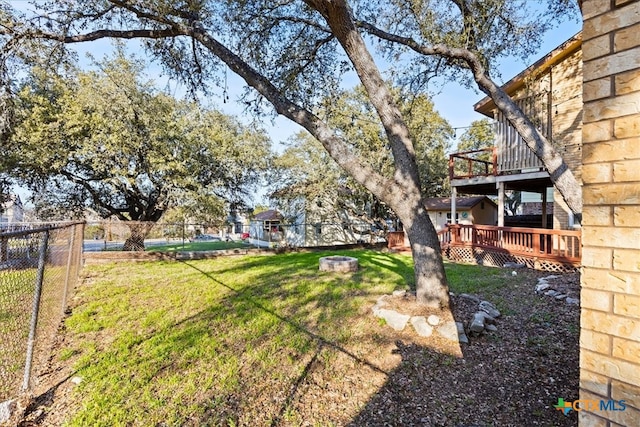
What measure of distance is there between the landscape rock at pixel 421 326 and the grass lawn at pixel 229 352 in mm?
214

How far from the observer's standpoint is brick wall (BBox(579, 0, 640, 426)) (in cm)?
134

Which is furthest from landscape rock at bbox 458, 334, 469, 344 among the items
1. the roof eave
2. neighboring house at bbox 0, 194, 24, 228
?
neighboring house at bbox 0, 194, 24, 228

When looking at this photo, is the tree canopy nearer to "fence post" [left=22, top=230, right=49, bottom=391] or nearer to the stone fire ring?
the stone fire ring

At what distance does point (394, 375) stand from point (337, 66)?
20.1ft

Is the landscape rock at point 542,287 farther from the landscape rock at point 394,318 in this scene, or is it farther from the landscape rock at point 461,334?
the landscape rock at point 394,318

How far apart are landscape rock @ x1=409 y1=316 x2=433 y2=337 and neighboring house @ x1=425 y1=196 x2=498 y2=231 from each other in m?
14.0

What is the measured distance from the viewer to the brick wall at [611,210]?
134cm

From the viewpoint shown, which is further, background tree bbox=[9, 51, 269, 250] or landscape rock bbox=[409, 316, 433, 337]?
background tree bbox=[9, 51, 269, 250]

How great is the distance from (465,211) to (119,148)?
1655cm

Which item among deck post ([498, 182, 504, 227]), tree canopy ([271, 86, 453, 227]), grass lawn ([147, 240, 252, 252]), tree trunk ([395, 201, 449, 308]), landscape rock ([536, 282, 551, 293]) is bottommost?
grass lawn ([147, 240, 252, 252])

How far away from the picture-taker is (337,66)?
6852 millimetres

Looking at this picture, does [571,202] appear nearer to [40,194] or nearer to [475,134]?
[40,194]

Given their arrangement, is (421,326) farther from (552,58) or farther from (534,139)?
(552,58)

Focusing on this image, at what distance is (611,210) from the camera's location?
1.40m
